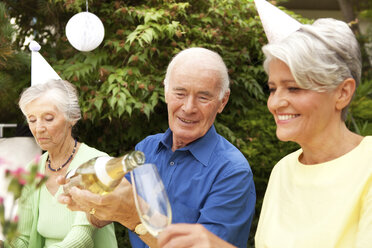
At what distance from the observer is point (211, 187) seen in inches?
85.5

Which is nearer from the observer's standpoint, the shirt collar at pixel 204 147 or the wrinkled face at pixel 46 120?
the shirt collar at pixel 204 147

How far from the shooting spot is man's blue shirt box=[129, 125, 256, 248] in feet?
6.73

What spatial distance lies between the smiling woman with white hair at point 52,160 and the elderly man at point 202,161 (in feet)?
1.09

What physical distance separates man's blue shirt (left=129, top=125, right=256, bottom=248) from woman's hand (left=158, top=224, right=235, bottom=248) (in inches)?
24.8

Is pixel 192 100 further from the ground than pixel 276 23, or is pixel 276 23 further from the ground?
pixel 276 23

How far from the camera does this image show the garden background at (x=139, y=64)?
4461mm

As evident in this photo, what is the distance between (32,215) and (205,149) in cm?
115

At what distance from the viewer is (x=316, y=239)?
63.0 inches

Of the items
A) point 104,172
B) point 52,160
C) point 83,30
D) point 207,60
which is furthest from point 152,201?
point 83,30

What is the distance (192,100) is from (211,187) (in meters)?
0.44

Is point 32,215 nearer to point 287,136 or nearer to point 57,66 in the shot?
point 287,136

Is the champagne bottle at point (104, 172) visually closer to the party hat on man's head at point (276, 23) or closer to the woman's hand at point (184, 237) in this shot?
the woman's hand at point (184, 237)

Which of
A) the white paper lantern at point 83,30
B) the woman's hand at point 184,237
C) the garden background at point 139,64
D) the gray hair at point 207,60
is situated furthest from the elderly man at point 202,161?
the garden background at point 139,64

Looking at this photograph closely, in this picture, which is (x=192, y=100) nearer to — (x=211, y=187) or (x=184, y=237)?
(x=211, y=187)
